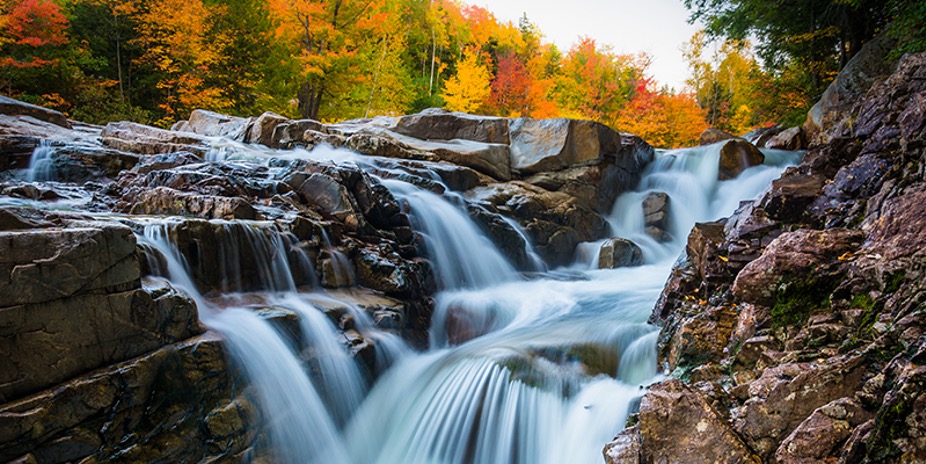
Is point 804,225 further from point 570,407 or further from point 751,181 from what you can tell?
point 751,181

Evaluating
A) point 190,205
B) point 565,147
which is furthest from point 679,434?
point 565,147

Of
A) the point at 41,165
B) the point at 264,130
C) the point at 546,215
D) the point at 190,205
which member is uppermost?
the point at 264,130

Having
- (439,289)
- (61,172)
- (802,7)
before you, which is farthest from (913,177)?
(802,7)

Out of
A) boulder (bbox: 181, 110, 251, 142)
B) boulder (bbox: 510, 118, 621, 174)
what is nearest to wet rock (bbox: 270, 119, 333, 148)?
boulder (bbox: 181, 110, 251, 142)

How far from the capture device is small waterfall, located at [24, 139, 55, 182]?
9.08 meters

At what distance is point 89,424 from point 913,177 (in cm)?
708

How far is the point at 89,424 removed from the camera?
3344mm

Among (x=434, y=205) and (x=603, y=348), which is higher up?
(x=434, y=205)

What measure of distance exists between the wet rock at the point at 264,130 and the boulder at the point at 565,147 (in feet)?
26.4

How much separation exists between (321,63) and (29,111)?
10.2 meters

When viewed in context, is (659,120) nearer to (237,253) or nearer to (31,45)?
(237,253)

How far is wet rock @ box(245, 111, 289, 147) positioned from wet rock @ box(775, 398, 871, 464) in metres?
14.4

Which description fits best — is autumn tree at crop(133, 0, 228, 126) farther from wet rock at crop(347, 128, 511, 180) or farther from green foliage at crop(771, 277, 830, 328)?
green foliage at crop(771, 277, 830, 328)

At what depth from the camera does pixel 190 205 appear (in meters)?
6.46
